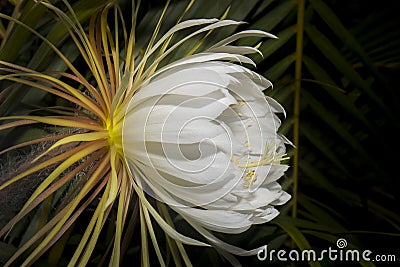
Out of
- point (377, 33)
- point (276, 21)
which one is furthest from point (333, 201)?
point (276, 21)

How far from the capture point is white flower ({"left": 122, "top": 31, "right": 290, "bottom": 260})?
45cm

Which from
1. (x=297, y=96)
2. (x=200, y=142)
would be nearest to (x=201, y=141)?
(x=200, y=142)

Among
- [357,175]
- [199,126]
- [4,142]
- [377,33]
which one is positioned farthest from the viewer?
[357,175]

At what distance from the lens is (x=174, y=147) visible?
1.53ft

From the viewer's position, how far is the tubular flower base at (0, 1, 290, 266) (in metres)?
0.45

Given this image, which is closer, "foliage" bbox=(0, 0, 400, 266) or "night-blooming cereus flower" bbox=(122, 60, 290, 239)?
"night-blooming cereus flower" bbox=(122, 60, 290, 239)

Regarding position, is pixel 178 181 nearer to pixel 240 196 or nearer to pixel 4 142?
pixel 240 196

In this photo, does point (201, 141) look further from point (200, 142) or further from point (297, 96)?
point (297, 96)

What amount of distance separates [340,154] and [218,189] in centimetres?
61

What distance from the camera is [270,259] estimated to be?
698 millimetres

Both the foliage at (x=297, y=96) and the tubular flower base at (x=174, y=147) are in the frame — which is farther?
the foliage at (x=297, y=96)

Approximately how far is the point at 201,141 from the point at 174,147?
27 mm

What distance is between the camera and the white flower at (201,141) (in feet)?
1.49

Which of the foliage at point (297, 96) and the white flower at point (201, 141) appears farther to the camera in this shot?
the foliage at point (297, 96)
